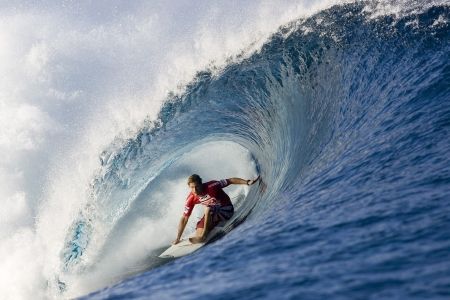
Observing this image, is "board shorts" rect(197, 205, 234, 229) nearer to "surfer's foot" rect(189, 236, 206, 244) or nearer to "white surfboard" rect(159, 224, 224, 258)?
"white surfboard" rect(159, 224, 224, 258)

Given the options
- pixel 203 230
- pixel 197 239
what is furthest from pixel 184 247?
pixel 203 230

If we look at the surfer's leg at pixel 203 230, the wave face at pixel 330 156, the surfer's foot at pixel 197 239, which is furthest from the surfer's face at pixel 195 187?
the wave face at pixel 330 156

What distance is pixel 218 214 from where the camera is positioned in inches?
400

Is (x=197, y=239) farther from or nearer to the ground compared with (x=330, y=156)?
nearer to the ground

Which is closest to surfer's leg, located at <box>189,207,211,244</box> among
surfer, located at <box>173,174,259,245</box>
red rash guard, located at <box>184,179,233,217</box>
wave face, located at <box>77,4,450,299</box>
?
surfer, located at <box>173,174,259,245</box>

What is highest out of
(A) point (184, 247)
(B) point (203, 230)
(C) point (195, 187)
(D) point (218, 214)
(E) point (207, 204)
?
(C) point (195, 187)

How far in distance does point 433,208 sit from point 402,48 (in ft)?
24.1

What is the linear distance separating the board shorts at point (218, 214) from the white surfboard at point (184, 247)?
0.15 metres

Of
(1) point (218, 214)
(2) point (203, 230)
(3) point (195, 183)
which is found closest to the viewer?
(2) point (203, 230)

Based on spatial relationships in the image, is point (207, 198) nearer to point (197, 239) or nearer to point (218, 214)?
point (218, 214)

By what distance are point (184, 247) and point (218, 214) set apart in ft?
3.31

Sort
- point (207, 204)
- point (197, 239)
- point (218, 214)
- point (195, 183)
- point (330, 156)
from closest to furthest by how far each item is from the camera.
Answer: point (330, 156)
point (197, 239)
point (195, 183)
point (207, 204)
point (218, 214)

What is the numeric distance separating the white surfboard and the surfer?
0.10 metres

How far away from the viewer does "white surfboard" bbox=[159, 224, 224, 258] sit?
9.20 metres
